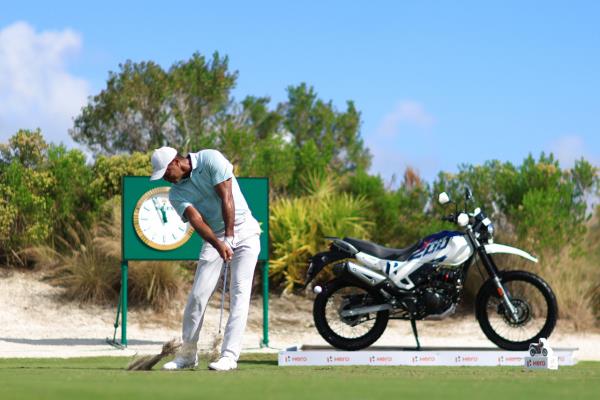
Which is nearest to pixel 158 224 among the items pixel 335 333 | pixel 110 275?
pixel 110 275

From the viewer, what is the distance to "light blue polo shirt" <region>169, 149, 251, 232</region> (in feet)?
31.6

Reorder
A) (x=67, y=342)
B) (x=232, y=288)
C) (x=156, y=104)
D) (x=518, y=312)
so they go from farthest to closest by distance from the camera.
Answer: (x=156, y=104) < (x=67, y=342) < (x=518, y=312) < (x=232, y=288)

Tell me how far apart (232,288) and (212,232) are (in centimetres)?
52

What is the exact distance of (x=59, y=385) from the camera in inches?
311

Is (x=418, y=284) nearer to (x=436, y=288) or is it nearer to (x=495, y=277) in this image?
(x=436, y=288)

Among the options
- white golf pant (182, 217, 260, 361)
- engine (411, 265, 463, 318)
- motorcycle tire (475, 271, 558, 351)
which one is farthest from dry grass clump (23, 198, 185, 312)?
white golf pant (182, 217, 260, 361)

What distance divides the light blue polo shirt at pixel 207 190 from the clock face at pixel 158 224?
488cm

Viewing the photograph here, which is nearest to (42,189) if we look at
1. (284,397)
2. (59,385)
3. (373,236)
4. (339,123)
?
(373,236)

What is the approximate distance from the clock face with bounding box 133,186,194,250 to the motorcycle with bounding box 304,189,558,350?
3255 millimetres

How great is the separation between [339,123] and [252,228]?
34299 mm

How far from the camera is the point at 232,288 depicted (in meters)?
9.81

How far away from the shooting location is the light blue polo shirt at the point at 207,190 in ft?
31.6

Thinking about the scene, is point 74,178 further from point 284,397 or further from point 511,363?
point 284,397

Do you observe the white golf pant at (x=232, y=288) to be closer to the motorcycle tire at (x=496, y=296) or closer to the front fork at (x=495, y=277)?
the front fork at (x=495, y=277)
